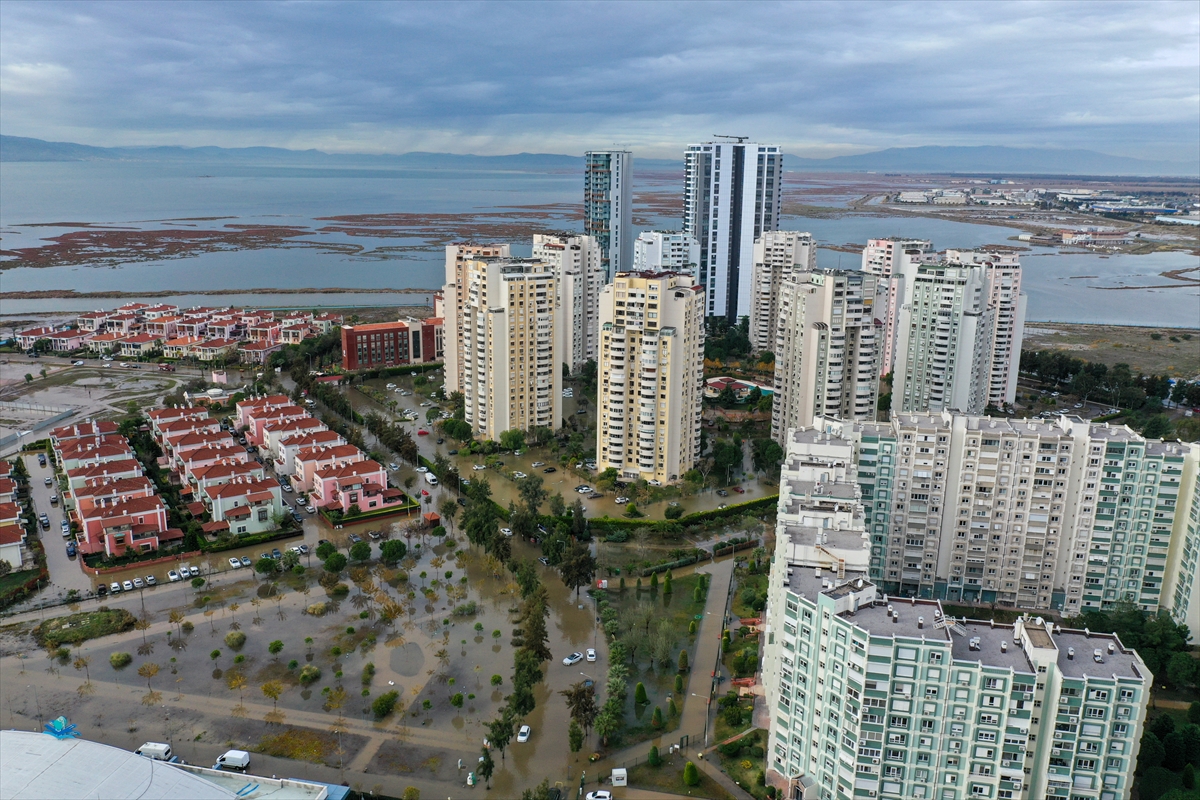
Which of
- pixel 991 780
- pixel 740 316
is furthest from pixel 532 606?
pixel 740 316

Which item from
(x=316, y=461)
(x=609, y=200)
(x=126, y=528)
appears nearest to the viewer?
(x=126, y=528)

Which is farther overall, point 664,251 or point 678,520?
point 664,251

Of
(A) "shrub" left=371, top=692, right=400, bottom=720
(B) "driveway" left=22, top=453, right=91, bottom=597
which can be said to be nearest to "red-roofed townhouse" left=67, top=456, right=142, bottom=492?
(B) "driveway" left=22, top=453, right=91, bottom=597

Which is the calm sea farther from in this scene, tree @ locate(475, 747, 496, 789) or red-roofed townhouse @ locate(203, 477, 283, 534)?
tree @ locate(475, 747, 496, 789)

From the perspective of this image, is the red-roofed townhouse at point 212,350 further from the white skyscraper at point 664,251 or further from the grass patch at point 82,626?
the grass patch at point 82,626

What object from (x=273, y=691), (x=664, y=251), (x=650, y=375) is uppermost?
(x=664, y=251)

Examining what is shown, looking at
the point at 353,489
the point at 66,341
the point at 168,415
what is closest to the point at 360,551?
the point at 353,489

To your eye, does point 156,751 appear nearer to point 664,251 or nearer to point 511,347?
point 511,347

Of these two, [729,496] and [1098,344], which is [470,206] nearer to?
[1098,344]
